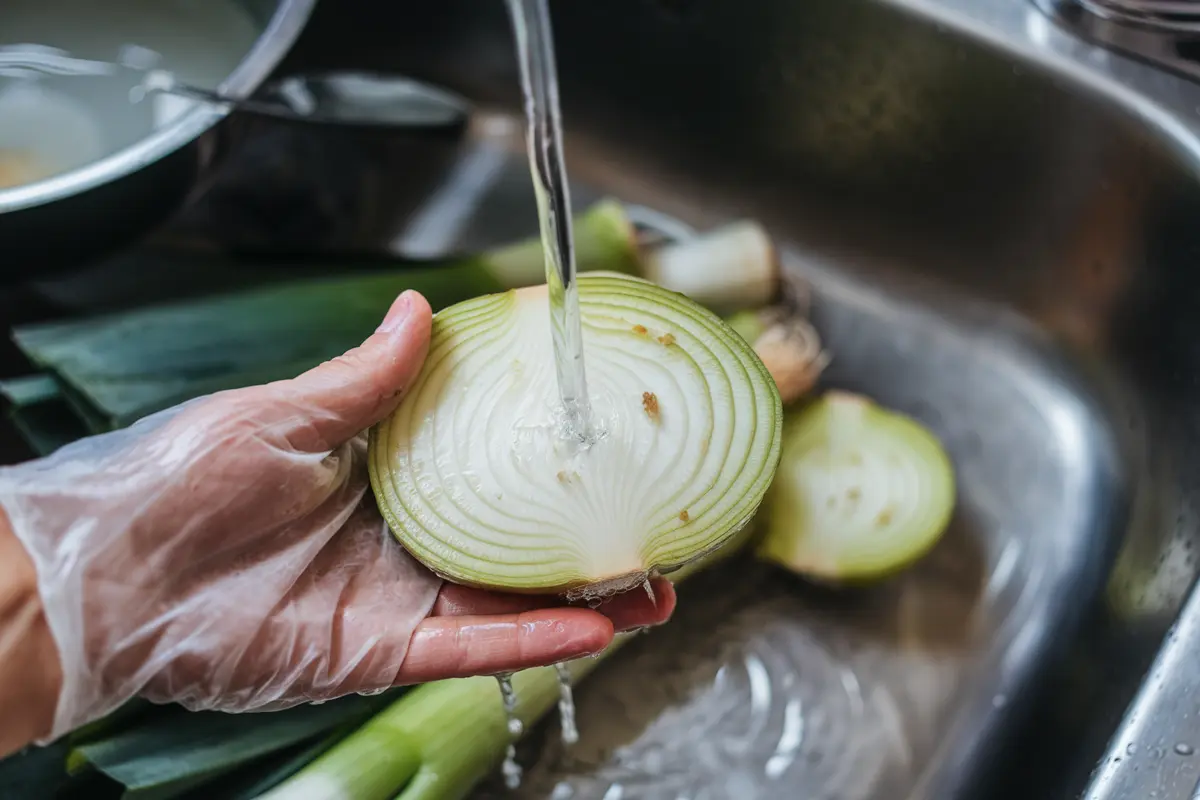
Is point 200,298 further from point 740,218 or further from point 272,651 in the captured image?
point 740,218

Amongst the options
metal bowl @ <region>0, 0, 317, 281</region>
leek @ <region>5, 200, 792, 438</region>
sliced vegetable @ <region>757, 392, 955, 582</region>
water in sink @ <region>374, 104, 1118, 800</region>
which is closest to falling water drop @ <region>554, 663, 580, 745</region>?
water in sink @ <region>374, 104, 1118, 800</region>

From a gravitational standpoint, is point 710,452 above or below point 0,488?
above

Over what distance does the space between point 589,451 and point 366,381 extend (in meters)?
0.16

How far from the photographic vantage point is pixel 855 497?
110cm

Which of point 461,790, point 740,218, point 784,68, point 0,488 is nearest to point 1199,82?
point 784,68

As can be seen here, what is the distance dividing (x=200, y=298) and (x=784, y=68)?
28.8 inches

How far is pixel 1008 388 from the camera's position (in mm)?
1256

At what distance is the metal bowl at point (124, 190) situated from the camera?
94cm

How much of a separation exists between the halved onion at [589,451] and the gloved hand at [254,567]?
5cm

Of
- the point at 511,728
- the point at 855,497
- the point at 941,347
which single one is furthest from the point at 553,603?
the point at 941,347

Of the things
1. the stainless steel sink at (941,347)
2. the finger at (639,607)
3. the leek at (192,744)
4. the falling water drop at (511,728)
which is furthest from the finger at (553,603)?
the stainless steel sink at (941,347)

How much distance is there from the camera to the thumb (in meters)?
0.70

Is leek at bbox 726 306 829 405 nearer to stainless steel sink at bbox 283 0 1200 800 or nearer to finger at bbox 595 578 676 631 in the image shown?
stainless steel sink at bbox 283 0 1200 800

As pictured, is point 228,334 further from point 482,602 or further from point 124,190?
point 482,602
